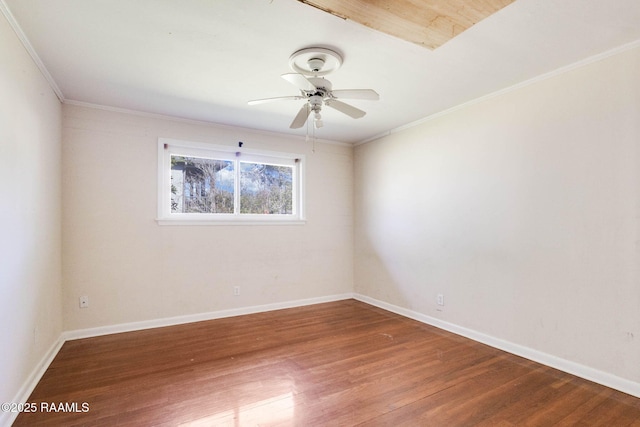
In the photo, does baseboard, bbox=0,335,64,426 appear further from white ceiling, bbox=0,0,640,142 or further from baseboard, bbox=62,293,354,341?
white ceiling, bbox=0,0,640,142

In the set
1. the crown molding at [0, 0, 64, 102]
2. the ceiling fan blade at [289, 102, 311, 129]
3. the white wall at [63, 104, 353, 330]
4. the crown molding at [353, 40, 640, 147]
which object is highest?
the crown molding at [0, 0, 64, 102]

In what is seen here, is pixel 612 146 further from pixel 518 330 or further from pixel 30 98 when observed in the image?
pixel 30 98

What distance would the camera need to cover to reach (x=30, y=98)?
2273 millimetres

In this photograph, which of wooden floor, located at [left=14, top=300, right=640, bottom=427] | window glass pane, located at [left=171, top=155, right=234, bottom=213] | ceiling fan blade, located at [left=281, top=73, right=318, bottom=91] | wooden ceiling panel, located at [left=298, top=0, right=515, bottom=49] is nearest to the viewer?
wooden ceiling panel, located at [left=298, top=0, right=515, bottom=49]

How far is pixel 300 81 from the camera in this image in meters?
2.21

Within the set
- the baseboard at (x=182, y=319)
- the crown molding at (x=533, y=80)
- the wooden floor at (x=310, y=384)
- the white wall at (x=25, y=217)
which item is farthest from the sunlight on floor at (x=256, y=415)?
the crown molding at (x=533, y=80)

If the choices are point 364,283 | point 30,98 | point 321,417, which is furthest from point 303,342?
point 30,98

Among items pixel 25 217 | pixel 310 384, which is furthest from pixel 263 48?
pixel 310 384

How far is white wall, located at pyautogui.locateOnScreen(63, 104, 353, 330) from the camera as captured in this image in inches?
128

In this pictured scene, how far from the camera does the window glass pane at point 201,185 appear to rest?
12.5ft

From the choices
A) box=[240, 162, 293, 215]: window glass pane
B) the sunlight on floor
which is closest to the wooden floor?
the sunlight on floor

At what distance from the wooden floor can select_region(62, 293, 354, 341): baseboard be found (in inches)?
5.4

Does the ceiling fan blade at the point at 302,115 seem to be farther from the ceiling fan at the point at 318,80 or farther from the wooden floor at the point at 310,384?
the wooden floor at the point at 310,384

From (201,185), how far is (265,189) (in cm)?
85
